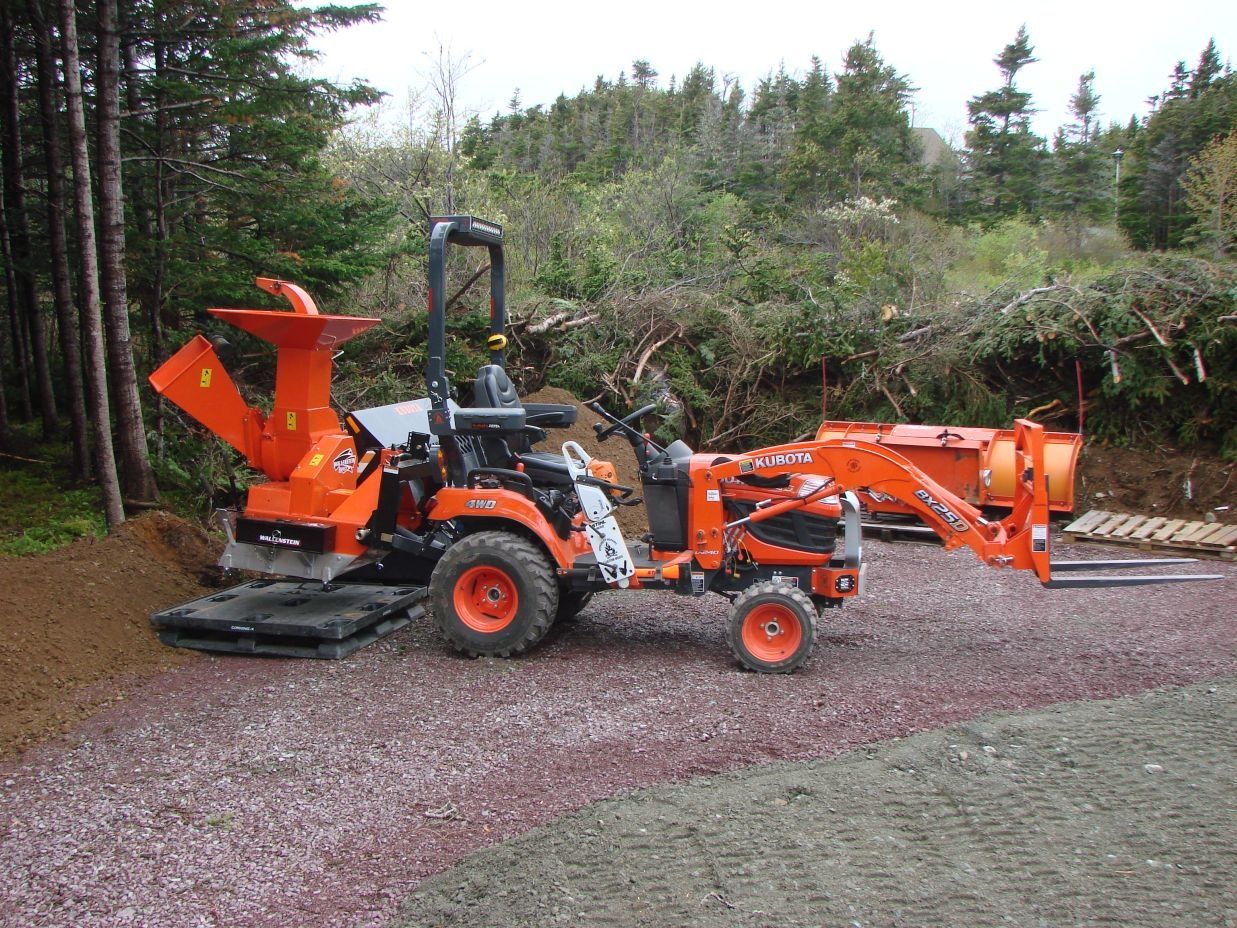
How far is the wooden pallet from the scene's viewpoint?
376 inches

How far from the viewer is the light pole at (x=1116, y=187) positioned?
30.7m

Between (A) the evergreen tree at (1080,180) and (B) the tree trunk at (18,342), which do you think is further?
(A) the evergreen tree at (1080,180)

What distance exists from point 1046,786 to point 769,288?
1108 cm

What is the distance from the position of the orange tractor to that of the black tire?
0.07 ft

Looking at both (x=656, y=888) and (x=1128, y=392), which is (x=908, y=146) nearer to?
(x=1128, y=392)

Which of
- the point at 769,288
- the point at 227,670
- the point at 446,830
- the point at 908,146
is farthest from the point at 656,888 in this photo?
the point at 908,146

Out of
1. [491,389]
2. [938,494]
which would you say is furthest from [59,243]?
[938,494]

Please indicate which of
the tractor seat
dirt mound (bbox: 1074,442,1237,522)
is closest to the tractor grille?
the tractor seat

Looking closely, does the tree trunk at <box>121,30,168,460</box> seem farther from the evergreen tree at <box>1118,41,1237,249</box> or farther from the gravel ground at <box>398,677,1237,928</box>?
the evergreen tree at <box>1118,41,1237,249</box>

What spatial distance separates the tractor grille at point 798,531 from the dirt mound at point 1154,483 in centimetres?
646

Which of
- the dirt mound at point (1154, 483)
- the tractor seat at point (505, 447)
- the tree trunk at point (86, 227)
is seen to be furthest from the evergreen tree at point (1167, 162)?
the tree trunk at point (86, 227)

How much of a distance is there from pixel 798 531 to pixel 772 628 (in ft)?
2.16

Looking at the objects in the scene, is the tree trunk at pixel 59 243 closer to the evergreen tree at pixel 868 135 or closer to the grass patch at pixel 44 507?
the grass patch at pixel 44 507

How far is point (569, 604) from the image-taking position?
22.3 feet
